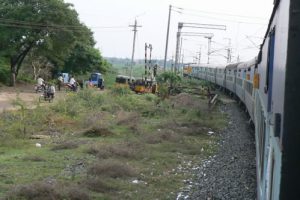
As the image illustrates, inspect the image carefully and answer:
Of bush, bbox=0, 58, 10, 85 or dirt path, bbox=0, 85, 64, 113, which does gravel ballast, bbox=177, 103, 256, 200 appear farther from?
bush, bbox=0, 58, 10, 85

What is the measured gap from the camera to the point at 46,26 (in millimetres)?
43062

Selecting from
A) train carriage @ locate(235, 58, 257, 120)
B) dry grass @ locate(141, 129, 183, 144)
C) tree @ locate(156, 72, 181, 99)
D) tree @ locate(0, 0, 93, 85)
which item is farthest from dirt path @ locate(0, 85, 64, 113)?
train carriage @ locate(235, 58, 257, 120)

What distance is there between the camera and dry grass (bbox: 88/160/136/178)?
10500 mm

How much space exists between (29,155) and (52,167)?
1.46 meters

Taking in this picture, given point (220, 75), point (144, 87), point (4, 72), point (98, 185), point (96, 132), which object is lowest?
point (98, 185)

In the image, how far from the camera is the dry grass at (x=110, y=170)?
10500 millimetres

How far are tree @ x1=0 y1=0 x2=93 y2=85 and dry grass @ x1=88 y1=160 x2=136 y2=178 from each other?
33.4 meters

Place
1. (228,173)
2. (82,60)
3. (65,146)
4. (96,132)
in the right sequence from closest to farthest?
(228,173) < (65,146) < (96,132) < (82,60)

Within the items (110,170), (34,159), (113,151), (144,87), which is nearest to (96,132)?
(113,151)

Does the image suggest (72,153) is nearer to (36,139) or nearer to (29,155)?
(29,155)

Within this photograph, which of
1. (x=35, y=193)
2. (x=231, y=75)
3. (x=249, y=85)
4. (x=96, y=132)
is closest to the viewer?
(x=35, y=193)

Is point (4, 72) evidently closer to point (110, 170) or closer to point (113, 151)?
point (113, 151)

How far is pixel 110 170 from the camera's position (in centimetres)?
1068

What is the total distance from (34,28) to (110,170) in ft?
113
